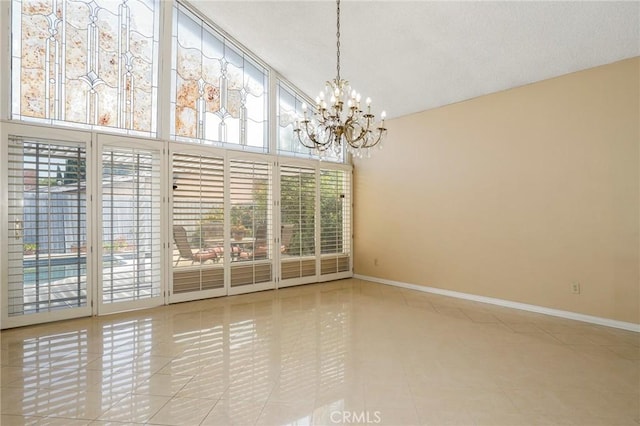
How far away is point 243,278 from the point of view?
5445mm

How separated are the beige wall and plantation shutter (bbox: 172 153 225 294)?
2881 mm

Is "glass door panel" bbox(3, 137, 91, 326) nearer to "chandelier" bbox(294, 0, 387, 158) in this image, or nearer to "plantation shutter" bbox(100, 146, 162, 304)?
"plantation shutter" bbox(100, 146, 162, 304)

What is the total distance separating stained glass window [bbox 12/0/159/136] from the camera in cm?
388

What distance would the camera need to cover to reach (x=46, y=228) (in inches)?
152

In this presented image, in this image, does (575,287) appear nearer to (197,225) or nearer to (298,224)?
(298,224)

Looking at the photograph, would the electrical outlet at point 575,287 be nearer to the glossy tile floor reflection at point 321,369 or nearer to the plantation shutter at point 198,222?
the glossy tile floor reflection at point 321,369

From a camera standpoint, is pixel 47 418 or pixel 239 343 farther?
pixel 239 343

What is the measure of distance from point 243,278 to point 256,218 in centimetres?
97

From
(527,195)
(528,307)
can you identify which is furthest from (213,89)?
(528,307)

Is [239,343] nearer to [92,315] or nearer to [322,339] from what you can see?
[322,339]

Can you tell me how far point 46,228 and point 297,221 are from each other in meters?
3.40

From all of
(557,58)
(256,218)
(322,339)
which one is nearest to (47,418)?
(322,339)

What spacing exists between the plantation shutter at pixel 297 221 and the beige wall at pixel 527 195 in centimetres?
131

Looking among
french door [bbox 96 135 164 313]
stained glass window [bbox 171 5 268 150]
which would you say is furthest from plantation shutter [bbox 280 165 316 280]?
french door [bbox 96 135 164 313]
